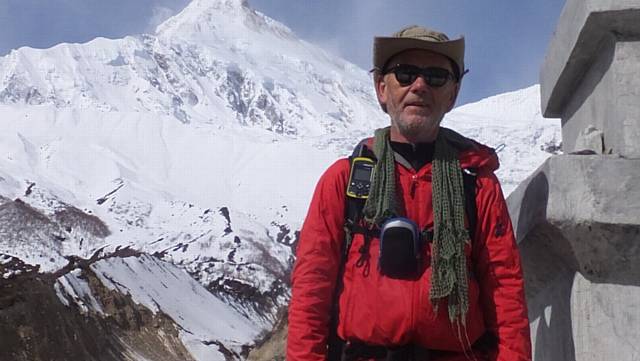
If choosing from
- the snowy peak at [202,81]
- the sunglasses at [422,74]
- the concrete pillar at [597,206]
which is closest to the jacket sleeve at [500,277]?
the concrete pillar at [597,206]

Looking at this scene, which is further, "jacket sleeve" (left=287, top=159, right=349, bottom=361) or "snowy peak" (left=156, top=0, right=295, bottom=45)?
"snowy peak" (left=156, top=0, right=295, bottom=45)

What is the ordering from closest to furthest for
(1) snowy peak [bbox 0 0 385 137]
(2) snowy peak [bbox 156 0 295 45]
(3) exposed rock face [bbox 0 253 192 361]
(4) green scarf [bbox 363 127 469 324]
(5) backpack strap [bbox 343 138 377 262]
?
1. (4) green scarf [bbox 363 127 469 324]
2. (5) backpack strap [bbox 343 138 377 262]
3. (3) exposed rock face [bbox 0 253 192 361]
4. (1) snowy peak [bbox 0 0 385 137]
5. (2) snowy peak [bbox 156 0 295 45]

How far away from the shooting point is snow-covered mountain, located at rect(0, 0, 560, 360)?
1764 centimetres

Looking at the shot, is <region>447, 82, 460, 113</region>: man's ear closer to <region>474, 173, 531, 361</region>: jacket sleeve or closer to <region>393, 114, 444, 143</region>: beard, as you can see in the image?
<region>393, 114, 444, 143</region>: beard

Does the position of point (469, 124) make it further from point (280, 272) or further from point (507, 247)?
point (507, 247)

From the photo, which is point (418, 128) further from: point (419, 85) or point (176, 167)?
point (176, 167)

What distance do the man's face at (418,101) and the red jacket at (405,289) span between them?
0.10m

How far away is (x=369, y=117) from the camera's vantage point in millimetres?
93312

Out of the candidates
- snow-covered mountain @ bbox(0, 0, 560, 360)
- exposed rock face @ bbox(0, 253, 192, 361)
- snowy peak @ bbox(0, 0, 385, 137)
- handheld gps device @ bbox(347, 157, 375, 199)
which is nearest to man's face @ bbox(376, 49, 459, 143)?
handheld gps device @ bbox(347, 157, 375, 199)

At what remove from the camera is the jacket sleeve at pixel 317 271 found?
5.98 feet

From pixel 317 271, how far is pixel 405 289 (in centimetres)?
21

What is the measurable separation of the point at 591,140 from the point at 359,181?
657mm

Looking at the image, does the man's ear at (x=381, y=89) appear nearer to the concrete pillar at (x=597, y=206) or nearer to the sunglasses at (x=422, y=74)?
the sunglasses at (x=422, y=74)

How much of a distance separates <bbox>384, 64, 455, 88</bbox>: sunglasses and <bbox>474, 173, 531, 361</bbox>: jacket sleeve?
26cm
